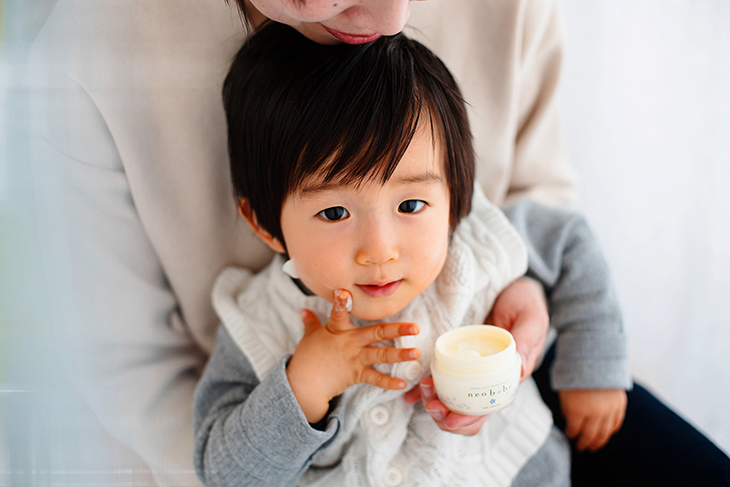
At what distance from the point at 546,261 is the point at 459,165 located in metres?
0.30

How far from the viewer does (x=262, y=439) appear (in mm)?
666

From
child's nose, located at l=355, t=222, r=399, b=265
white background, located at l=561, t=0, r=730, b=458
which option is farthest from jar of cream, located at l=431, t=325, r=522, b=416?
white background, located at l=561, t=0, r=730, b=458

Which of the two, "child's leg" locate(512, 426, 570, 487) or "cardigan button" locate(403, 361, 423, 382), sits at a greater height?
"cardigan button" locate(403, 361, 423, 382)

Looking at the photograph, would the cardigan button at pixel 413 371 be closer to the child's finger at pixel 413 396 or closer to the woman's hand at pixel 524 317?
the child's finger at pixel 413 396

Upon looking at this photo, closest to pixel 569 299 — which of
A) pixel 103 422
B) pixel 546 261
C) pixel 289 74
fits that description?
pixel 546 261

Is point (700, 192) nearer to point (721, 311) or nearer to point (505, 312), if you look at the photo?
point (721, 311)

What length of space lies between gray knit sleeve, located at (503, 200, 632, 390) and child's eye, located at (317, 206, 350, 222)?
0.38 m

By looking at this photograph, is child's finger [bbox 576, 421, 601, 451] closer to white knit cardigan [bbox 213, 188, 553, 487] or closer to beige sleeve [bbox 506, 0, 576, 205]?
white knit cardigan [bbox 213, 188, 553, 487]

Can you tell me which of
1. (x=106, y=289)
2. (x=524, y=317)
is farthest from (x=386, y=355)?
(x=106, y=289)

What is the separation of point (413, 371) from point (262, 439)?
0.23m

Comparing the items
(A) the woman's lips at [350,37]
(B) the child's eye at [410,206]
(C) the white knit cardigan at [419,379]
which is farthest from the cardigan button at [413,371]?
(A) the woman's lips at [350,37]

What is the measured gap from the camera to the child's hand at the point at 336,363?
67cm

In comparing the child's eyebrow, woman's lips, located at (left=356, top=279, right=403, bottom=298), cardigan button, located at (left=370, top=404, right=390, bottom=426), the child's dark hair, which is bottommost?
cardigan button, located at (left=370, top=404, right=390, bottom=426)

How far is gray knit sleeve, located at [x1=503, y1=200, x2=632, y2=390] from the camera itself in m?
0.82
